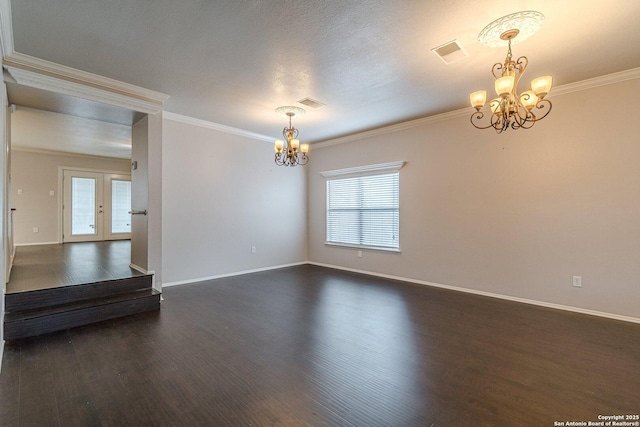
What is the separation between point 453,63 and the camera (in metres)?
3.07

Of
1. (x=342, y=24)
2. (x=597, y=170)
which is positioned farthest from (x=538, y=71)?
(x=342, y=24)

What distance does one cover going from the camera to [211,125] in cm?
518

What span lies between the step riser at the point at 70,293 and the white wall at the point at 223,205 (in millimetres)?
846

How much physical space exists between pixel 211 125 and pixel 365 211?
10.8ft

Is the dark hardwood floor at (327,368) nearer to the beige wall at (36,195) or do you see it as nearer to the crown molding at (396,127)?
the crown molding at (396,127)

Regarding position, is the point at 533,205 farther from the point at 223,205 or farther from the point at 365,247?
the point at 223,205

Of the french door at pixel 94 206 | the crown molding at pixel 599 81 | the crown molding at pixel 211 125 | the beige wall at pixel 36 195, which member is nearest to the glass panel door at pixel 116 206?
the french door at pixel 94 206

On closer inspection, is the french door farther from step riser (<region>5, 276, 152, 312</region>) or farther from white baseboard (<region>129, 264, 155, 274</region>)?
step riser (<region>5, 276, 152, 312</region>)

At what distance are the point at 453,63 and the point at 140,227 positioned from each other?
180 inches

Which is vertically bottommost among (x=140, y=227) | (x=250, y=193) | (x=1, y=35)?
(x=140, y=227)

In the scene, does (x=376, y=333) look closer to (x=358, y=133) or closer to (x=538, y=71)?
(x=538, y=71)

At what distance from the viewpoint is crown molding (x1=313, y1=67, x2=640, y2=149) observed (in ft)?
10.9

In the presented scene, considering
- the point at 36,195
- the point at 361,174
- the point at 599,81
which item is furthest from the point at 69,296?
the point at 599,81

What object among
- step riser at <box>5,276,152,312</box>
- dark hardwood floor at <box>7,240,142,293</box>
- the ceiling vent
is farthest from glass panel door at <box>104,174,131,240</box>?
the ceiling vent
